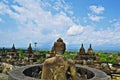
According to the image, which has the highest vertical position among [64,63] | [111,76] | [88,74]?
[64,63]

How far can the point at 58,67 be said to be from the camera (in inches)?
244

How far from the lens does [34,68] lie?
26.9 ft

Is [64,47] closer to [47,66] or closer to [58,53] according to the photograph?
[58,53]

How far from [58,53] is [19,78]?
1528 mm

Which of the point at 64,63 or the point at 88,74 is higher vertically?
the point at 64,63

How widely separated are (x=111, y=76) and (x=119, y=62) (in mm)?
2974

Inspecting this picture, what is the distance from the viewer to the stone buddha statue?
241 inches

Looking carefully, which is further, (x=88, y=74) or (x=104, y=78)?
(x=88, y=74)

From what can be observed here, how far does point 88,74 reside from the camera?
7.79 metres

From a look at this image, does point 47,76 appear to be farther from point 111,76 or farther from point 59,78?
point 111,76

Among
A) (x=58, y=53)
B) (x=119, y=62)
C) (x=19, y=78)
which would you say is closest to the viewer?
(x=19, y=78)

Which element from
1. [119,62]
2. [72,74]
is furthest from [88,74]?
[119,62]

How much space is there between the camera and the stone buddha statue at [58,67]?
6.11 m

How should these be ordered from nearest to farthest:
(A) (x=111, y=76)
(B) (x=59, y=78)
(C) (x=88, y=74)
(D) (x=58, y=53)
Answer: (B) (x=59, y=78) < (D) (x=58, y=53) < (C) (x=88, y=74) < (A) (x=111, y=76)
